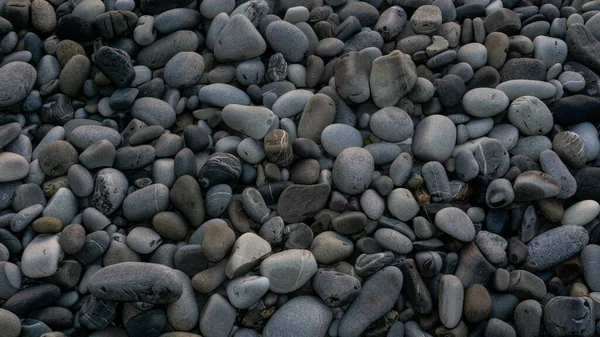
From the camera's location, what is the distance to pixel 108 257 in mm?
1851

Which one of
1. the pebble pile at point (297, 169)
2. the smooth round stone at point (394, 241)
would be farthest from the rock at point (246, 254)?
the smooth round stone at point (394, 241)

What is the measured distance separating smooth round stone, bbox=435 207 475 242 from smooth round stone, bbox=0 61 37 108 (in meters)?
1.69

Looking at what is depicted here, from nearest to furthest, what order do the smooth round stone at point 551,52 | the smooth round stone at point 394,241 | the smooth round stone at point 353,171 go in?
the smooth round stone at point 394,241
the smooth round stone at point 353,171
the smooth round stone at point 551,52

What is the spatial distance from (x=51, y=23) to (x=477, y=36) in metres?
1.87

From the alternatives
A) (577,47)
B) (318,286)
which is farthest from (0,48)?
(577,47)

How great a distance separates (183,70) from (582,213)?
64.0 inches

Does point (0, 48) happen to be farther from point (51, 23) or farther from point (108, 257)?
point (108, 257)

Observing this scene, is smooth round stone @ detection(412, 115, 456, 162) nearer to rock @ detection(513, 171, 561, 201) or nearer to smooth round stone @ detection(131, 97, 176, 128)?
rock @ detection(513, 171, 561, 201)

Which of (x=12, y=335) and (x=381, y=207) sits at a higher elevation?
(x=381, y=207)

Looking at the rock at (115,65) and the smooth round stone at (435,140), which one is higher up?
the rock at (115,65)

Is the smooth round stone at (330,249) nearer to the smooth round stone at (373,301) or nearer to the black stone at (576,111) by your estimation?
the smooth round stone at (373,301)

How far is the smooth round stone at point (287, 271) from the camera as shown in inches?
70.4

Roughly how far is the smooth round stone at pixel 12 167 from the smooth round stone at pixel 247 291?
91cm

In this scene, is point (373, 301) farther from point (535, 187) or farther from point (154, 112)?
point (154, 112)
